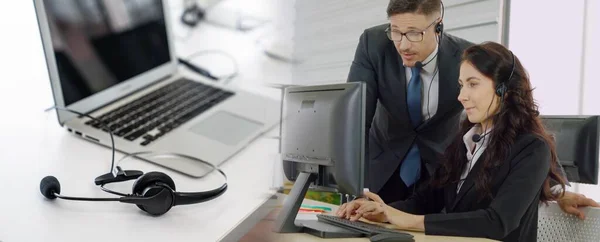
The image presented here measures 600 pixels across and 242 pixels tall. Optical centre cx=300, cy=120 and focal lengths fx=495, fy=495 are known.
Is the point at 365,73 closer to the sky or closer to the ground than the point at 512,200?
closer to the sky

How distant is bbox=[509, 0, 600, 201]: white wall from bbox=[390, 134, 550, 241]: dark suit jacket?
7 centimetres

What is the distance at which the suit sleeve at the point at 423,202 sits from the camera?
73cm

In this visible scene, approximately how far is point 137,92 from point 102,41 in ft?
0.50

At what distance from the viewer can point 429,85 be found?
734 millimetres

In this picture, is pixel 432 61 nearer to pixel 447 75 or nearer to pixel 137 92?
pixel 447 75

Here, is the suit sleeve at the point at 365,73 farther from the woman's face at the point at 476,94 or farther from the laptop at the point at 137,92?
the laptop at the point at 137,92

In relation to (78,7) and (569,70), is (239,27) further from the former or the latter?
(569,70)

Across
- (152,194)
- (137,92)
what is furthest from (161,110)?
(152,194)

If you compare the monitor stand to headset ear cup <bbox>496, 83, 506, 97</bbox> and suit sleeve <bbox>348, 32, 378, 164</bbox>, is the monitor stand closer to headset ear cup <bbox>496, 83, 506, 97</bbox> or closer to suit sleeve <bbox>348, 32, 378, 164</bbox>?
suit sleeve <bbox>348, 32, 378, 164</bbox>

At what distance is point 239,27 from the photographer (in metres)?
1.54

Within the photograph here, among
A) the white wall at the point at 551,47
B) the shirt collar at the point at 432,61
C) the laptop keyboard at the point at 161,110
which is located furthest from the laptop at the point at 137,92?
the white wall at the point at 551,47

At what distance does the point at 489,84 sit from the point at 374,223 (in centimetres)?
25

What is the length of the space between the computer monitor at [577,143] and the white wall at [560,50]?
1 centimetres

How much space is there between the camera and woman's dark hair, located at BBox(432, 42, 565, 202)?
0.67m
